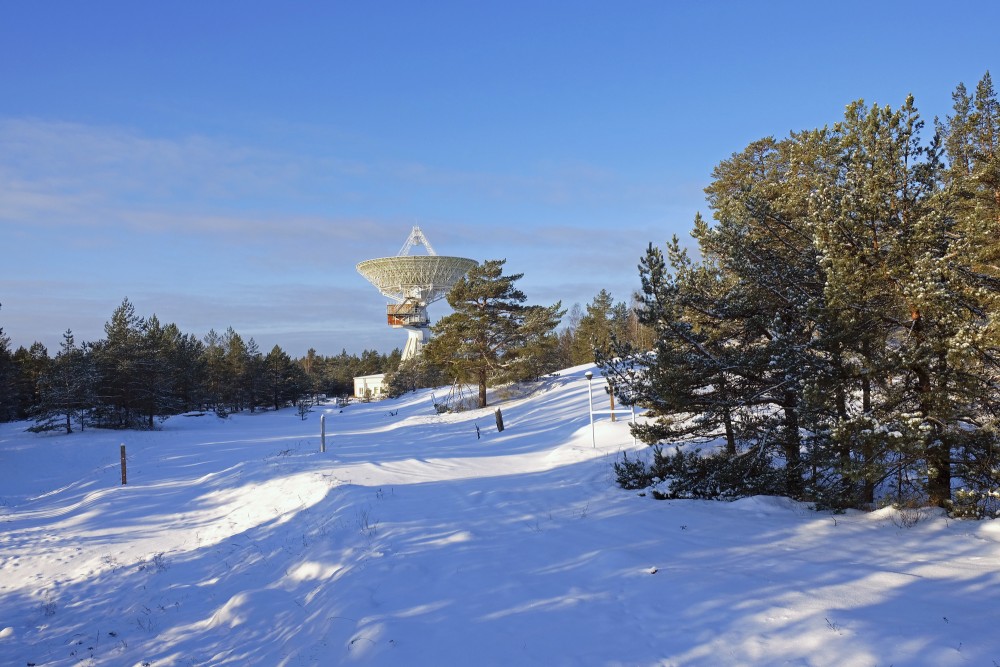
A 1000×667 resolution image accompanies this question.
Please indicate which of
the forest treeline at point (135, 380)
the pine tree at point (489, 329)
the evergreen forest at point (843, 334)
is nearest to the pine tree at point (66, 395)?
the forest treeline at point (135, 380)

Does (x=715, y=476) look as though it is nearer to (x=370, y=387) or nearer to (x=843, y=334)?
(x=843, y=334)

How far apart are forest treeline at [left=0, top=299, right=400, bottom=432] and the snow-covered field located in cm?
2137

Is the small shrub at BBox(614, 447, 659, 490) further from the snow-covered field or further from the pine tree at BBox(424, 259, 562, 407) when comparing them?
the pine tree at BBox(424, 259, 562, 407)

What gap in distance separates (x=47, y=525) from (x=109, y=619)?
25.6ft

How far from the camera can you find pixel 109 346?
3662 centimetres

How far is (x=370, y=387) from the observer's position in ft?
232

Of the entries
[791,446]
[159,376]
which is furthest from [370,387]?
[791,446]

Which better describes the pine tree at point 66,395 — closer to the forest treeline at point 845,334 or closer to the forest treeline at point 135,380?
the forest treeline at point 135,380

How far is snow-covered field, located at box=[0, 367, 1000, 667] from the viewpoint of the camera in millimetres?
4898

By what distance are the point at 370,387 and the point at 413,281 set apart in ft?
87.3

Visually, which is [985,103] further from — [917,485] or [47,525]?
[47,525]

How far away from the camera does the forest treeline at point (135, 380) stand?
33031 mm

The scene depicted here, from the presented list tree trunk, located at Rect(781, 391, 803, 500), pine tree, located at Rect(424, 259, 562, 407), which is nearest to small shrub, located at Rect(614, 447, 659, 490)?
tree trunk, located at Rect(781, 391, 803, 500)

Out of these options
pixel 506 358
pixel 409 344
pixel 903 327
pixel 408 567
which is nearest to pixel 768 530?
pixel 903 327
